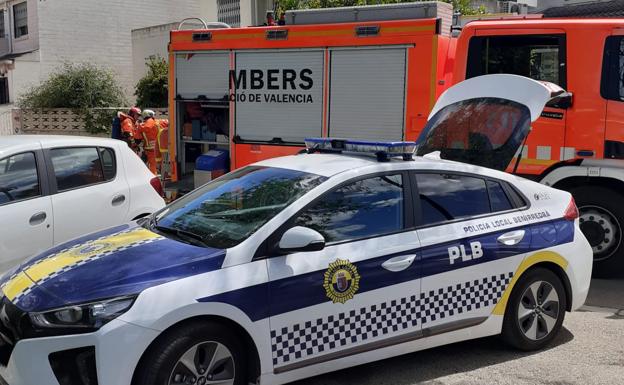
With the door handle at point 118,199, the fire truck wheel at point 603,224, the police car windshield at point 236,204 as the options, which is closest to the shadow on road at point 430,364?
the police car windshield at point 236,204

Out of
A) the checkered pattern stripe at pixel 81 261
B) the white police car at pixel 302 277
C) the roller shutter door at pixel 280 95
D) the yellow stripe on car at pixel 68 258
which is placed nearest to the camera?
the white police car at pixel 302 277

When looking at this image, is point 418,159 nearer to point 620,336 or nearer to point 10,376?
point 620,336

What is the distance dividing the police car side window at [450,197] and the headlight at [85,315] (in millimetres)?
1996

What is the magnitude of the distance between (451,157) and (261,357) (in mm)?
3296

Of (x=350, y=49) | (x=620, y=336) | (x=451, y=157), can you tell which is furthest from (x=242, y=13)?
(x=620, y=336)

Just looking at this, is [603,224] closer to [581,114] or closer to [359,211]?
[581,114]

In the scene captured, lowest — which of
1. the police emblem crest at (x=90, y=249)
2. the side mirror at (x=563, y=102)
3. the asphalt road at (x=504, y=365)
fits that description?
the asphalt road at (x=504, y=365)

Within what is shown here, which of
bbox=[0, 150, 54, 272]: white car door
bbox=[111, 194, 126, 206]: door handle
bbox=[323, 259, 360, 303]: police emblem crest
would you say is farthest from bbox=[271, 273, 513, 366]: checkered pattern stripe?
bbox=[111, 194, 126, 206]: door handle

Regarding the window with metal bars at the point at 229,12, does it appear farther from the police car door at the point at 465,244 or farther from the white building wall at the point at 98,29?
the police car door at the point at 465,244

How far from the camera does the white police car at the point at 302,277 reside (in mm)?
3207

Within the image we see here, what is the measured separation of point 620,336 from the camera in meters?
5.02

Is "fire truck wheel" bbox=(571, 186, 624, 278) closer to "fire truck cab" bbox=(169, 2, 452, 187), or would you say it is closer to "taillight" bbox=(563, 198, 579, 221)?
"taillight" bbox=(563, 198, 579, 221)

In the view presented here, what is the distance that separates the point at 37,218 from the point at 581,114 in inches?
205

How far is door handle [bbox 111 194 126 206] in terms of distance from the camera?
243 inches
